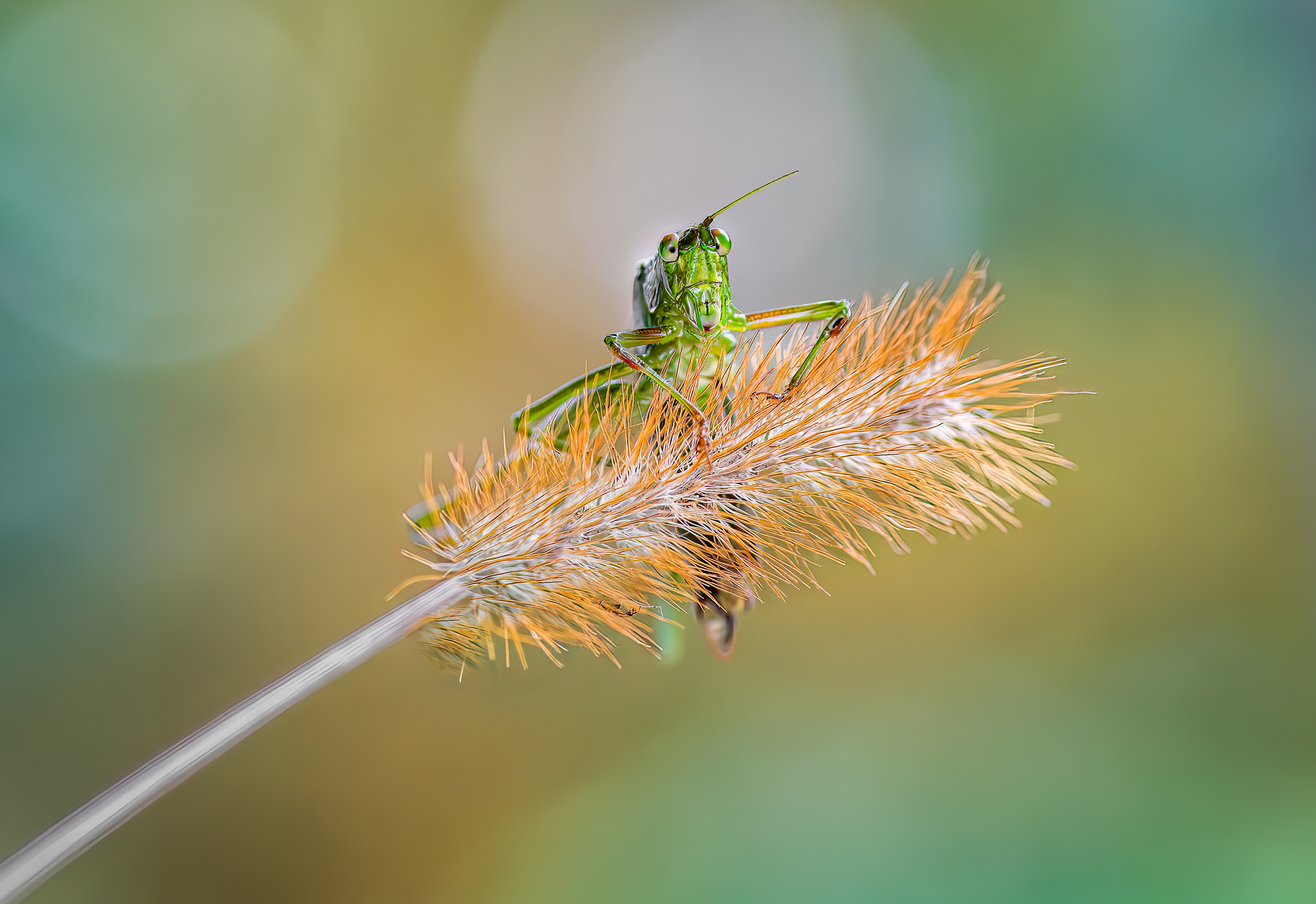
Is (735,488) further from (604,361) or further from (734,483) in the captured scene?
(604,361)

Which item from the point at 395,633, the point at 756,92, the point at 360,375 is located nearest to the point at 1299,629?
the point at 756,92

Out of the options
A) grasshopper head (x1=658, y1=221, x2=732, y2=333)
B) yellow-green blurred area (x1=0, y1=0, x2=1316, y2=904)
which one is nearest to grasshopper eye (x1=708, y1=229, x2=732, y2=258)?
grasshopper head (x1=658, y1=221, x2=732, y2=333)

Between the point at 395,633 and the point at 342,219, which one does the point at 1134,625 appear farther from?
the point at 342,219

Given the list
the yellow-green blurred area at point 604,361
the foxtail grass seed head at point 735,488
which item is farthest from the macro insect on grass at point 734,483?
the yellow-green blurred area at point 604,361

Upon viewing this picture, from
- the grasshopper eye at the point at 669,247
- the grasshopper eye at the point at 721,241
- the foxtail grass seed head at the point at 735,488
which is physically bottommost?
the foxtail grass seed head at the point at 735,488

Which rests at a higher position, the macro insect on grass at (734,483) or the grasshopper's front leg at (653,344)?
the grasshopper's front leg at (653,344)

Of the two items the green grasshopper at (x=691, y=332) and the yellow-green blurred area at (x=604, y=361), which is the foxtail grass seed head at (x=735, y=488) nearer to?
the green grasshopper at (x=691, y=332)

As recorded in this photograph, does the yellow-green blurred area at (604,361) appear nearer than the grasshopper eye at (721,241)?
No
